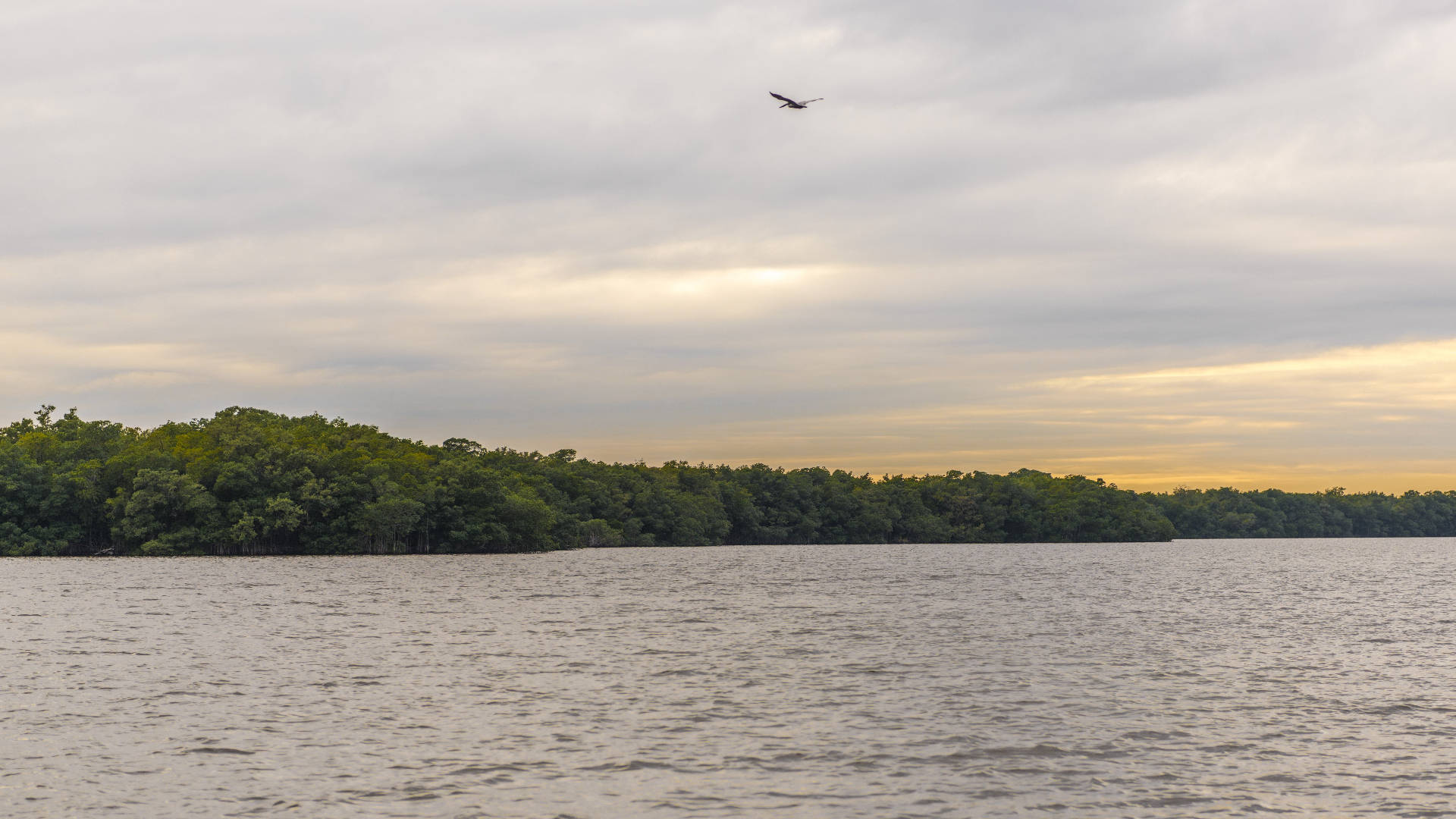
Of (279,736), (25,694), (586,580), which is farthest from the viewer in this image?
(586,580)

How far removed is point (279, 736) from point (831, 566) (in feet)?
404

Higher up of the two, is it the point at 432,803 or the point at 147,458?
the point at 147,458

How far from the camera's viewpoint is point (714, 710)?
33.9 metres

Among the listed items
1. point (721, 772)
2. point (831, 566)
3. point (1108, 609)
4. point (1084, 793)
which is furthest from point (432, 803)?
point (831, 566)

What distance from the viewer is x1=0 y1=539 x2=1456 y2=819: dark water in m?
23.6

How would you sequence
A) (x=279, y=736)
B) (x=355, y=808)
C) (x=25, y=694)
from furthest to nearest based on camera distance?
(x=25, y=694), (x=279, y=736), (x=355, y=808)

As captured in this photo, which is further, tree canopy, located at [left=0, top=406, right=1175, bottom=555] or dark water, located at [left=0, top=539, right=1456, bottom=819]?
tree canopy, located at [left=0, top=406, right=1175, bottom=555]

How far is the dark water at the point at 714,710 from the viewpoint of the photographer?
77.5 ft

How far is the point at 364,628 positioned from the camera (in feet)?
191

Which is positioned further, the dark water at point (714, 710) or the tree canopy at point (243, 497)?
the tree canopy at point (243, 497)

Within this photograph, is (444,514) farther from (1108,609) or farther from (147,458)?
(1108,609)

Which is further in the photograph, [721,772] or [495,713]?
[495,713]

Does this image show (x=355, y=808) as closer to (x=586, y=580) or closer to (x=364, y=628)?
(x=364, y=628)

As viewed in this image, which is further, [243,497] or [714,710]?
[243,497]
